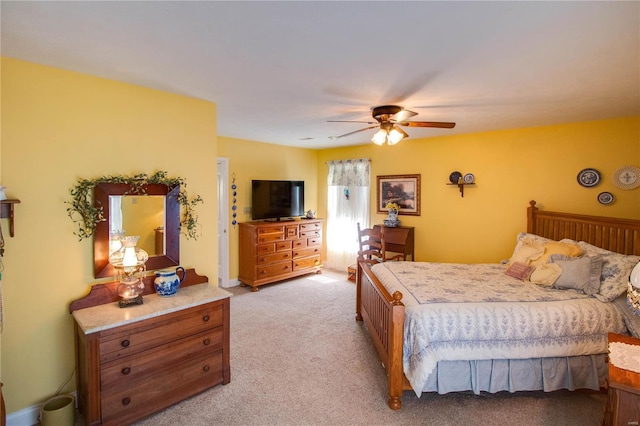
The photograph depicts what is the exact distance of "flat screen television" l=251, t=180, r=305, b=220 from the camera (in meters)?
5.40

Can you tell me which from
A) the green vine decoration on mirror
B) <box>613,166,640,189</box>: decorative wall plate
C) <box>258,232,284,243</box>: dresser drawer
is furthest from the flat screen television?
<box>613,166,640,189</box>: decorative wall plate

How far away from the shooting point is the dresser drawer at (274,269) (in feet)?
17.1

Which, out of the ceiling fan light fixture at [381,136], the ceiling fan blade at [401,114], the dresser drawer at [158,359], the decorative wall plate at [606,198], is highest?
the ceiling fan blade at [401,114]

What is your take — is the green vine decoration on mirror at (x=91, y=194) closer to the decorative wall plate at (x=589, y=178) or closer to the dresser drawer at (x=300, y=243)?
the dresser drawer at (x=300, y=243)

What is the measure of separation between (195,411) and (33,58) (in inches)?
102

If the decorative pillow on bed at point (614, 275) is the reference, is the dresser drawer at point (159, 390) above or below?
below

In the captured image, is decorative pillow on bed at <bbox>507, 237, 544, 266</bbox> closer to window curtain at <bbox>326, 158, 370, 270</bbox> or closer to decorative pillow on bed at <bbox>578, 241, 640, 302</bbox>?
decorative pillow on bed at <bbox>578, 241, 640, 302</bbox>

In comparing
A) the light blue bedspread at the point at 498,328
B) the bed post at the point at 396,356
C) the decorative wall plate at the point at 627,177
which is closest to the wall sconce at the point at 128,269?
the bed post at the point at 396,356

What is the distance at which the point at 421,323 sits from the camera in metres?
2.45

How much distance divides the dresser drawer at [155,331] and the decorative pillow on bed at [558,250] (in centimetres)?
309

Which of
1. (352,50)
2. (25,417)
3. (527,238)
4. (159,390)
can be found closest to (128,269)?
(159,390)

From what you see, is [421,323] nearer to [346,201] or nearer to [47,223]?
[47,223]

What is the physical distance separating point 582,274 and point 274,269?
3940 millimetres

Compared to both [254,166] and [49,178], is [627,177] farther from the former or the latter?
[49,178]
